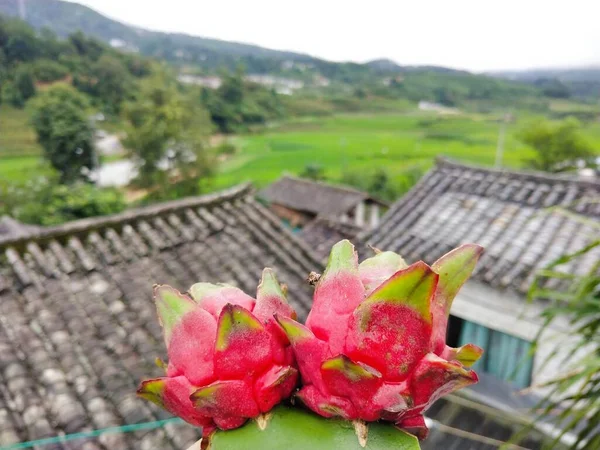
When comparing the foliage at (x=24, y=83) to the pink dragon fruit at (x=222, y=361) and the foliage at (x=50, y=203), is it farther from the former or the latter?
the pink dragon fruit at (x=222, y=361)

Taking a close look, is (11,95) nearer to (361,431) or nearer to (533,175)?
(533,175)

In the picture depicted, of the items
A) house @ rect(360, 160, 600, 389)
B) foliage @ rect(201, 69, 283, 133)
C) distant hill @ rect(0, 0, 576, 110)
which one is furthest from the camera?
foliage @ rect(201, 69, 283, 133)

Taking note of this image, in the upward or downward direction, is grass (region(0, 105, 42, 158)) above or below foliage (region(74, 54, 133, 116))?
below

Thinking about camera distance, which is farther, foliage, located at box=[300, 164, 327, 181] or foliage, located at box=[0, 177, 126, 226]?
foliage, located at box=[300, 164, 327, 181]

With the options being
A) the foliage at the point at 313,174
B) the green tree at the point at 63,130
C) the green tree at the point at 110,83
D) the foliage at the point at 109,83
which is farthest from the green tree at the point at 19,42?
the foliage at the point at 313,174

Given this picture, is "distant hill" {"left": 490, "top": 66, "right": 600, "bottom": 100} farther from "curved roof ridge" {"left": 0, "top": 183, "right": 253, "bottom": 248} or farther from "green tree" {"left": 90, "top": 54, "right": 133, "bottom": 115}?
"green tree" {"left": 90, "top": 54, "right": 133, "bottom": 115}

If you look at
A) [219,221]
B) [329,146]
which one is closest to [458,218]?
[219,221]

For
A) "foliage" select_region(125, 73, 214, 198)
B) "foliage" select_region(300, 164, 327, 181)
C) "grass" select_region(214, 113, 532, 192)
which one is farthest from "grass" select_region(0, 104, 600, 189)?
"foliage" select_region(125, 73, 214, 198)

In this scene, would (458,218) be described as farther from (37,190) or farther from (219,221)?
(37,190)
